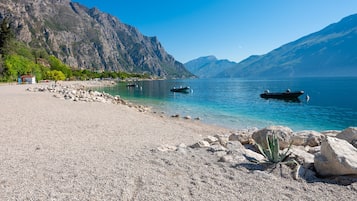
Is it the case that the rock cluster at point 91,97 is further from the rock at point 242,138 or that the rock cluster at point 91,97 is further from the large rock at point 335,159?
the large rock at point 335,159

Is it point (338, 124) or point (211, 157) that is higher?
point (211, 157)

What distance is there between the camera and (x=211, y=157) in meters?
7.53

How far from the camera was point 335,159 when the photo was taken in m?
5.69

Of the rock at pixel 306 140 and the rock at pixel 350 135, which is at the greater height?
the rock at pixel 350 135

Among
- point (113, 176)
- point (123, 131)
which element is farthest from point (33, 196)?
point (123, 131)

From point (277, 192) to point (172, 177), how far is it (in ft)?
8.29

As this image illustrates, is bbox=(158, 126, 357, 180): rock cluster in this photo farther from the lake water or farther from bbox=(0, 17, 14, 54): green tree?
bbox=(0, 17, 14, 54): green tree

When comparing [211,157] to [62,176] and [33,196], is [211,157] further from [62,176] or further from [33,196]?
[33,196]

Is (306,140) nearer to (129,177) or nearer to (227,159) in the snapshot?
(227,159)

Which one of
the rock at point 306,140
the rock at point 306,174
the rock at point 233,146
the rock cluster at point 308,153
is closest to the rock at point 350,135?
the rock cluster at point 308,153

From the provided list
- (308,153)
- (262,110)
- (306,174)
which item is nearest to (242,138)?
(308,153)

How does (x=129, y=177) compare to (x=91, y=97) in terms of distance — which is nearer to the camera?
(x=129, y=177)

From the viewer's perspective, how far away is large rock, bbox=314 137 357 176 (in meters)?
5.54

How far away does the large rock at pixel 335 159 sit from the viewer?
5539 mm
